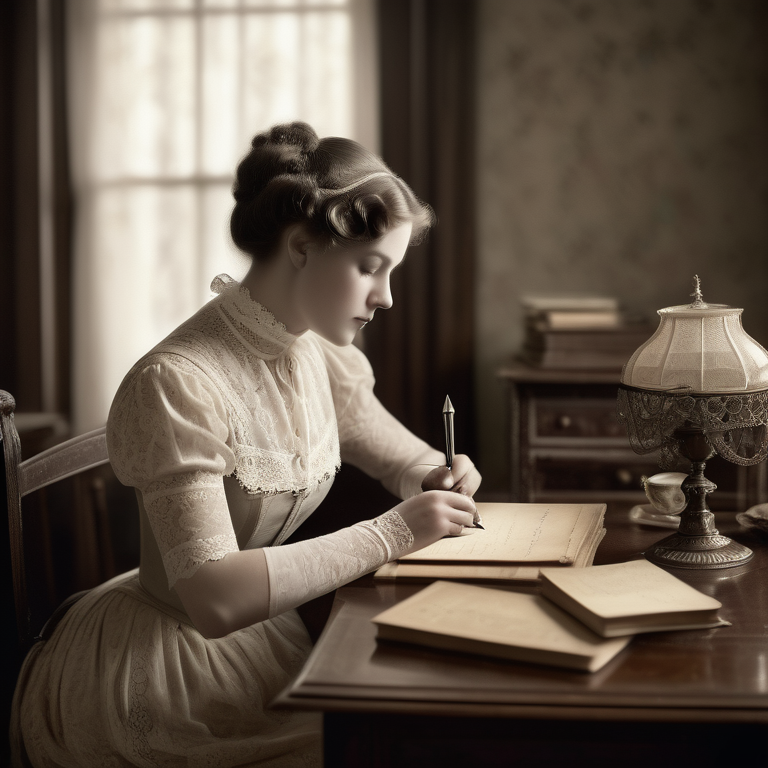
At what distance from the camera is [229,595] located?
1.18 metres

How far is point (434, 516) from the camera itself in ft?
4.21

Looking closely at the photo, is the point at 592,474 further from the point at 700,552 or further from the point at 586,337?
the point at 700,552

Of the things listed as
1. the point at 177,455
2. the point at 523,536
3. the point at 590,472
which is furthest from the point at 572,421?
the point at 177,455

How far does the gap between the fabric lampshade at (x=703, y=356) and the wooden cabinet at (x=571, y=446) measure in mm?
1560

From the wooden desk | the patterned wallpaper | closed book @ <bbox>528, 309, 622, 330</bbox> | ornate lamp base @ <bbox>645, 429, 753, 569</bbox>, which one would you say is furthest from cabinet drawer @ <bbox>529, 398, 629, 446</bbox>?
the wooden desk

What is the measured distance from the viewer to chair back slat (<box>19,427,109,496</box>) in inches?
59.2

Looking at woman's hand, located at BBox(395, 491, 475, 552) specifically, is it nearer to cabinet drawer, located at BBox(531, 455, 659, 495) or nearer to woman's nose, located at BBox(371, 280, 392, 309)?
woman's nose, located at BBox(371, 280, 392, 309)

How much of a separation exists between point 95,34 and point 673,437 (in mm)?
3190

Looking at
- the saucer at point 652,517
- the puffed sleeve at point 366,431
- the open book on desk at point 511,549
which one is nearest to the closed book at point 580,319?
the puffed sleeve at point 366,431

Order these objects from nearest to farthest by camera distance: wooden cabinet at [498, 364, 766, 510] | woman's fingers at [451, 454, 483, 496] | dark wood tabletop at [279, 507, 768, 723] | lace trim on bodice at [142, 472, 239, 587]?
1. dark wood tabletop at [279, 507, 768, 723]
2. lace trim on bodice at [142, 472, 239, 587]
3. woman's fingers at [451, 454, 483, 496]
4. wooden cabinet at [498, 364, 766, 510]

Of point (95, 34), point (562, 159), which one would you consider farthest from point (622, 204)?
point (95, 34)

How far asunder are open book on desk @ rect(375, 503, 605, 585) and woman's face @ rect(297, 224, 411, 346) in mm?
423

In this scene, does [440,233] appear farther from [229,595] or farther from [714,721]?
[714,721]

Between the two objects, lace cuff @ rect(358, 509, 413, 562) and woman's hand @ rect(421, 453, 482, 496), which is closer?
lace cuff @ rect(358, 509, 413, 562)
